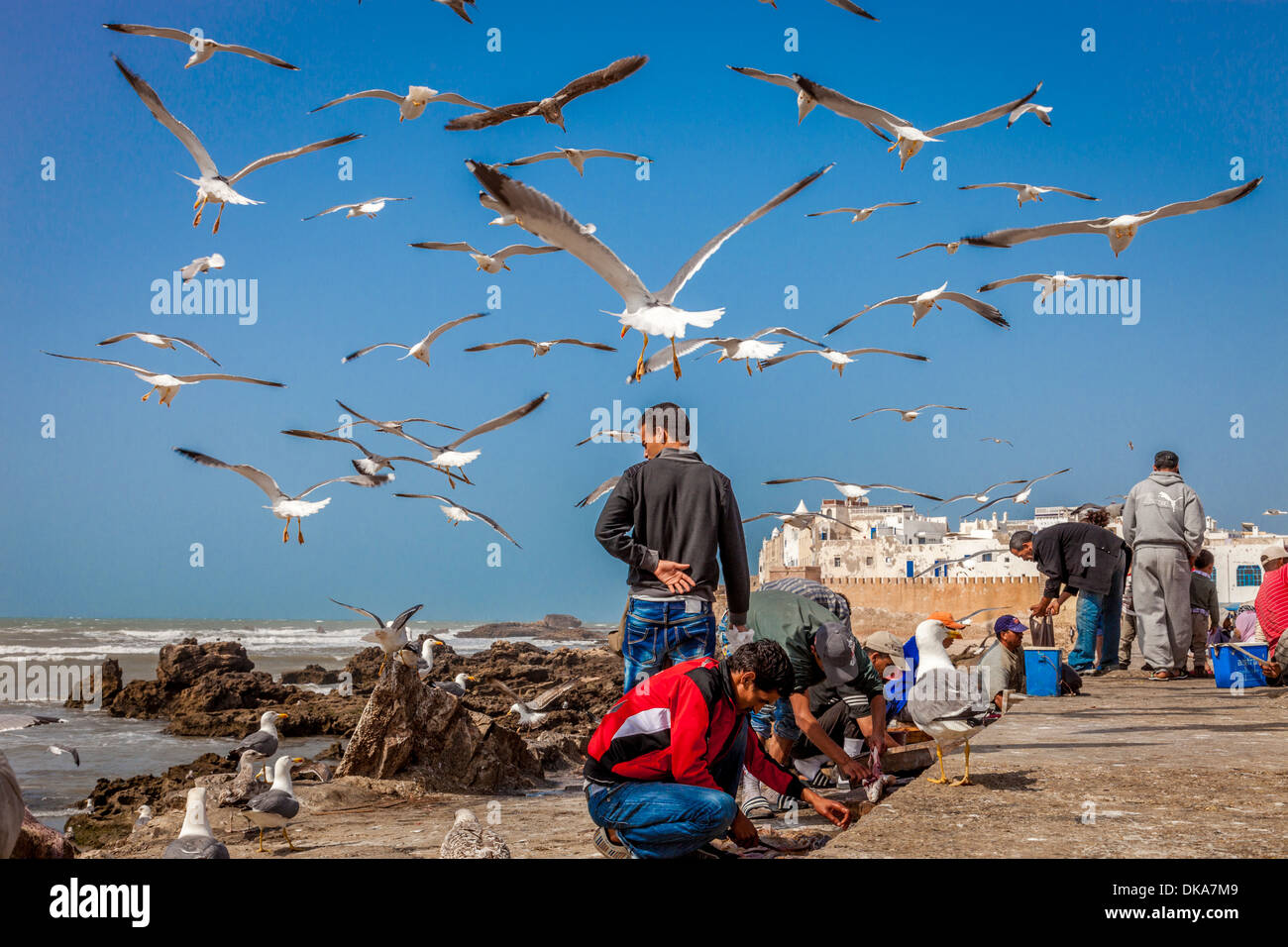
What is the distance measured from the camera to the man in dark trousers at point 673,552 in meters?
4.28

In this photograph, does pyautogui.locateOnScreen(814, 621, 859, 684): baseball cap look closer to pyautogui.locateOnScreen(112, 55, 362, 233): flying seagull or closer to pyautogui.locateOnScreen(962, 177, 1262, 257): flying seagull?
pyautogui.locateOnScreen(962, 177, 1262, 257): flying seagull

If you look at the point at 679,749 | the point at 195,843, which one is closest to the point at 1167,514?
the point at 679,749

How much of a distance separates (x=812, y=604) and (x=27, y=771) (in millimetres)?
9900

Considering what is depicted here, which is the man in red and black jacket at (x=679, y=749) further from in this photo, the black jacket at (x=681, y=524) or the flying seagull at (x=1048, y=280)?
the flying seagull at (x=1048, y=280)

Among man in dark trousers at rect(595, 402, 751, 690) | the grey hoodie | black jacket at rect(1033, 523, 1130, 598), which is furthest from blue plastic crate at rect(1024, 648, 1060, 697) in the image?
man in dark trousers at rect(595, 402, 751, 690)

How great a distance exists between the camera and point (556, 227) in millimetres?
5875

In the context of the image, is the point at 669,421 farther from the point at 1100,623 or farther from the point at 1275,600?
the point at 1275,600

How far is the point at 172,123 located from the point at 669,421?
28.3 ft

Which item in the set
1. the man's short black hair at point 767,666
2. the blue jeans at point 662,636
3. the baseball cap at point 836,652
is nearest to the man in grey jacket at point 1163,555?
the baseball cap at point 836,652

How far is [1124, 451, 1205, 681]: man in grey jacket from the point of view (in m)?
8.03

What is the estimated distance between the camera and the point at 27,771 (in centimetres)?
1105

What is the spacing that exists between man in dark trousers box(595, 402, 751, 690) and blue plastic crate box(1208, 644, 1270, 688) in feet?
18.5
